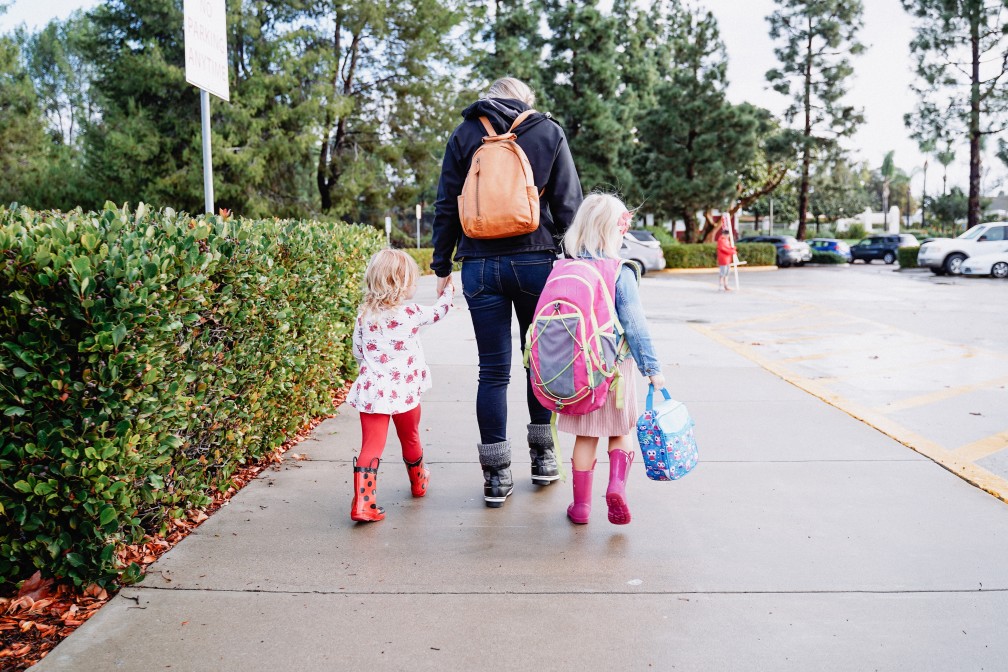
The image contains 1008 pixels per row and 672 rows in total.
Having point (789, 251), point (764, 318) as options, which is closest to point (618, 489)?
point (764, 318)

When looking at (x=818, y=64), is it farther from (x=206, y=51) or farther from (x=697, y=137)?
(x=206, y=51)

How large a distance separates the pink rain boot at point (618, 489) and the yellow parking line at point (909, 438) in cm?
191

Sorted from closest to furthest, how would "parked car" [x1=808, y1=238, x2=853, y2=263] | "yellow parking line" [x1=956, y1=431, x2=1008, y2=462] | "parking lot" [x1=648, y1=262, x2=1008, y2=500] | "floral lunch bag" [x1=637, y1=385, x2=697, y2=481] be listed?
1. "floral lunch bag" [x1=637, y1=385, x2=697, y2=481]
2. "yellow parking line" [x1=956, y1=431, x2=1008, y2=462]
3. "parking lot" [x1=648, y1=262, x2=1008, y2=500]
4. "parked car" [x1=808, y1=238, x2=853, y2=263]

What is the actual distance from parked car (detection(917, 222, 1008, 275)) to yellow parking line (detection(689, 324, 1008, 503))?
21181 millimetres

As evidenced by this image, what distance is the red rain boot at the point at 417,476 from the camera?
13.5 feet

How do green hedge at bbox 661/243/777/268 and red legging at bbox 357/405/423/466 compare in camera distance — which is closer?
red legging at bbox 357/405/423/466

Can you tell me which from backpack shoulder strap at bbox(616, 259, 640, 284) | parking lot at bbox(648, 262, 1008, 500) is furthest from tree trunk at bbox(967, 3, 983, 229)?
backpack shoulder strap at bbox(616, 259, 640, 284)

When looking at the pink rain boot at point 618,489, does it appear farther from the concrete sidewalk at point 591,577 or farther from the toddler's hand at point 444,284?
the toddler's hand at point 444,284

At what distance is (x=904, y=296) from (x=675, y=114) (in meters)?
19.1

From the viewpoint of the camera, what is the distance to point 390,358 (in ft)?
12.8

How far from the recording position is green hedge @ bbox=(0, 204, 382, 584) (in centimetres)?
269

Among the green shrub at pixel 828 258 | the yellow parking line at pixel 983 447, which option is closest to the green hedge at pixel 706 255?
the green shrub at pixel 828 258

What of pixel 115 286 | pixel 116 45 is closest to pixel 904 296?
pixel 115 286

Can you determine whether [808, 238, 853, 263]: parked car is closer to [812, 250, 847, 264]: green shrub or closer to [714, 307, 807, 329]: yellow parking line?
[812, 250, 847, 264]: green shrub
